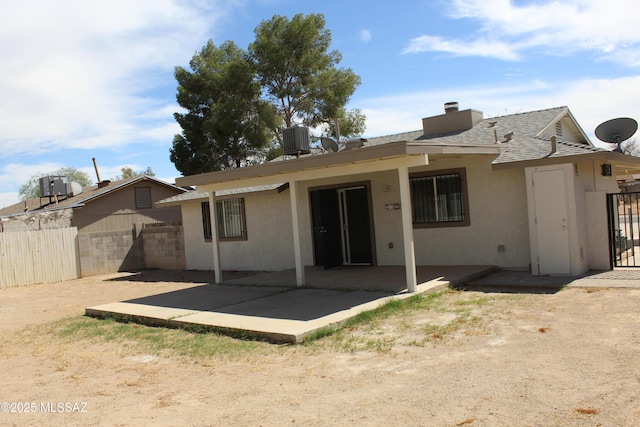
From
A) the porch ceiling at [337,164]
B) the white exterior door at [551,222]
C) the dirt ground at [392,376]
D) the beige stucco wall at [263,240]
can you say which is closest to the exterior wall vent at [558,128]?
the porch ceiling at [337,164]

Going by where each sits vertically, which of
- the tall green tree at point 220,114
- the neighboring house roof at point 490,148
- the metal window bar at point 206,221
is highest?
the tall green tree at point 220,114

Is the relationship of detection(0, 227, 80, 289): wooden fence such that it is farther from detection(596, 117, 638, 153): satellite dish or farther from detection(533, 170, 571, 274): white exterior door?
detection(596, 117, 638, 153): satellite dish

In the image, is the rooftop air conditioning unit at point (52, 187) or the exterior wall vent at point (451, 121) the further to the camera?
the rooftop air conditioning unit at point (52, 187)

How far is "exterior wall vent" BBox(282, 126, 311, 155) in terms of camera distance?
12.0 m

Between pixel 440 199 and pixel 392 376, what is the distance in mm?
7430

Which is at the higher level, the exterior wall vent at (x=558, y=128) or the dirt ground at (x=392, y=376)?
the exterior wall vent at (x=558, y=128)

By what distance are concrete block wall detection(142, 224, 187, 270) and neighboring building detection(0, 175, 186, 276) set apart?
0.44m

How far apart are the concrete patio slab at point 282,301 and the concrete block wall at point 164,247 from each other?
6.07 metres

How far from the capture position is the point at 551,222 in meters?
10.3

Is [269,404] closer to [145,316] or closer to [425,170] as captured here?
[145,316]

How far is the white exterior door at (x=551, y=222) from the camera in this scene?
401 inches

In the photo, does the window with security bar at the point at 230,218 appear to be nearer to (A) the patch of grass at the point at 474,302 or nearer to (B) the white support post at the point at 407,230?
(B) the white support post at the point at 407,230

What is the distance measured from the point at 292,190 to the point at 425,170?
3351 millimetres

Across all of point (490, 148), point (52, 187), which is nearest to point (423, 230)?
point (490, 148)
